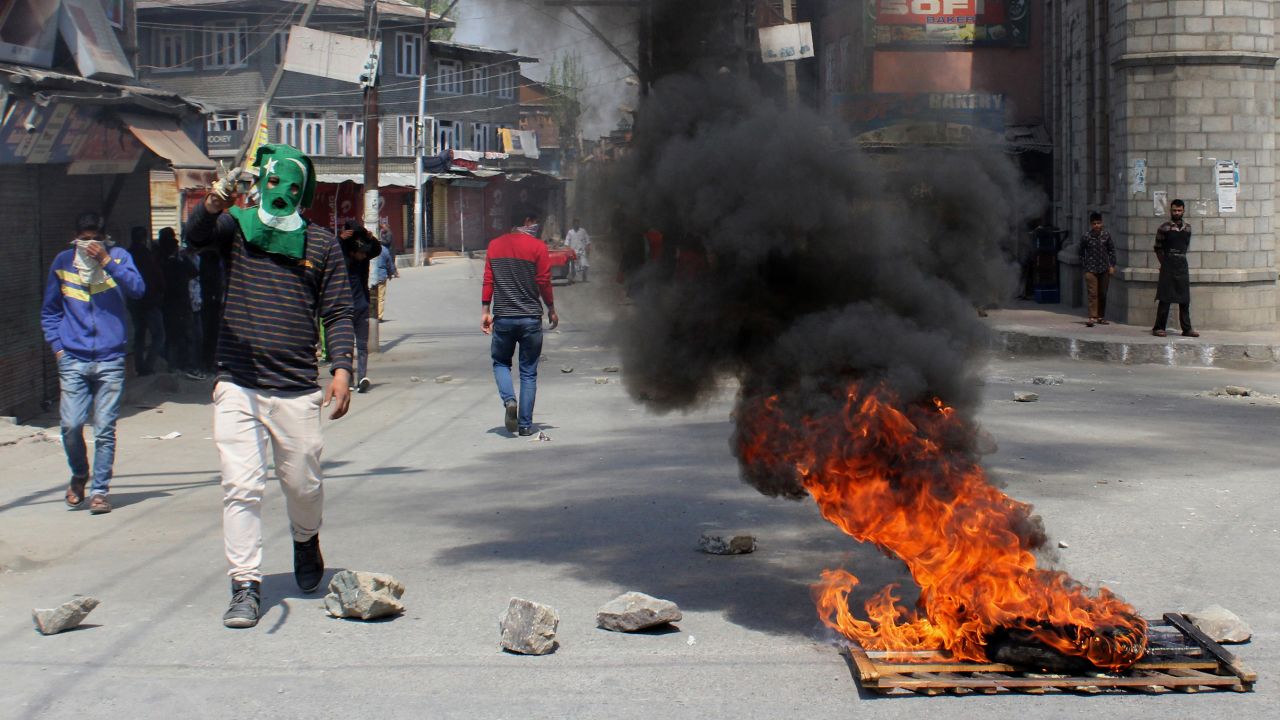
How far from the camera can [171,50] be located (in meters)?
51.1

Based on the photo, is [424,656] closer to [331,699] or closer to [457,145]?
[331,699]

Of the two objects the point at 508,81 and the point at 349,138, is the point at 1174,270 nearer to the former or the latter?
the point at 508,81

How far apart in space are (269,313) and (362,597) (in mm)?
1227

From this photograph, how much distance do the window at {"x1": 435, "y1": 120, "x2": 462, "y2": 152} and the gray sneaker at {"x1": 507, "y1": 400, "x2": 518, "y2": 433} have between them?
4125 centimetres

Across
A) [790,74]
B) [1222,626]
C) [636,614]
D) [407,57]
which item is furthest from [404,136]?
[1222,626]

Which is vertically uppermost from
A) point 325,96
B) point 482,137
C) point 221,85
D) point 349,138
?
point 221,85

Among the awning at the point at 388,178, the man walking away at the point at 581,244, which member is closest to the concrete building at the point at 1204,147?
the man walking away at the point at 581,244

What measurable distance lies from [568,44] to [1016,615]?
341cm

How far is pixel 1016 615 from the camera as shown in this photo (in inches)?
173

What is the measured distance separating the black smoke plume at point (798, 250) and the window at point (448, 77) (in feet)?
109

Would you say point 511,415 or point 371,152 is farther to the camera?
point 371,152

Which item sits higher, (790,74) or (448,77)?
(448,77)

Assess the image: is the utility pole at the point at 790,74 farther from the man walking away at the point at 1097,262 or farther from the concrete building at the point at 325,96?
the concrete building at the point at 325,96

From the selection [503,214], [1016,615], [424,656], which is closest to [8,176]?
[503,214]
